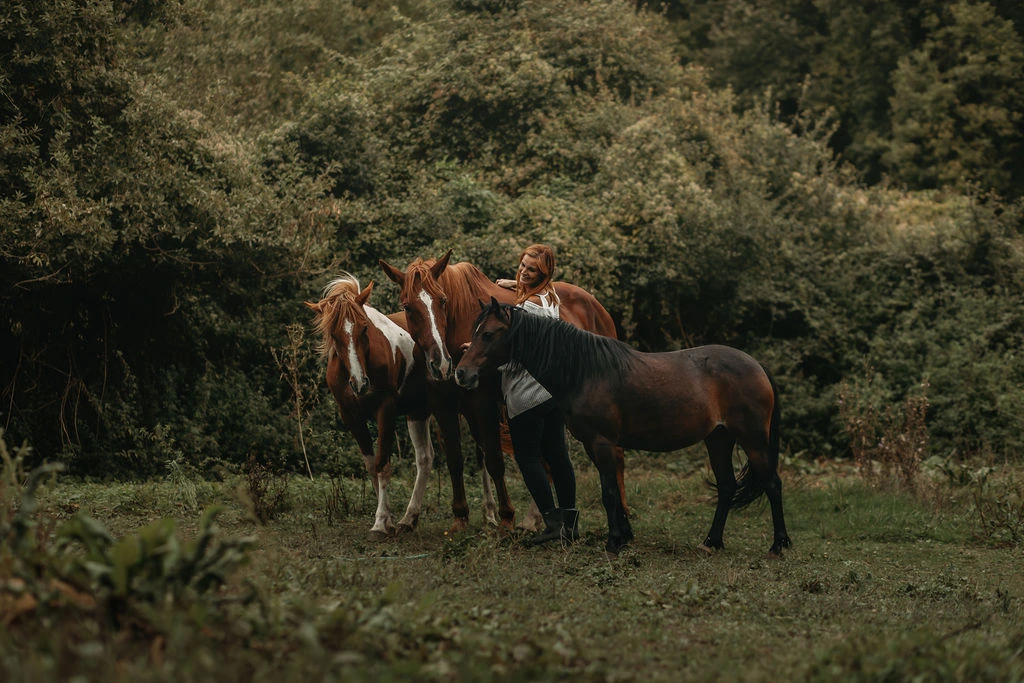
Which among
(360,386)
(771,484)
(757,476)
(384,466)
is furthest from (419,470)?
(771,484)

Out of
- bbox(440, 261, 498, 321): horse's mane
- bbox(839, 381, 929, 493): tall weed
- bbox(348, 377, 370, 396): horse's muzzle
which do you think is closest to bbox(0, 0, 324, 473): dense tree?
bbox(348, 377, 370, 396): horse's muzzle

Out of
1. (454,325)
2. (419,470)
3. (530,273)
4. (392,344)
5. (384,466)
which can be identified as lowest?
(419,470)

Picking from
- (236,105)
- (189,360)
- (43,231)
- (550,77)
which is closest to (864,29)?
(550,77)

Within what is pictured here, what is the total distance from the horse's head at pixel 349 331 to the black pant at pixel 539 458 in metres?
1.27

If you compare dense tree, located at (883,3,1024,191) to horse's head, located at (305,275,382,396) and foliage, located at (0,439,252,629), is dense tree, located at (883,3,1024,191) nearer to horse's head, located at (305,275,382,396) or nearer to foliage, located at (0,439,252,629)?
horse's head, located at (305,275,382,396)

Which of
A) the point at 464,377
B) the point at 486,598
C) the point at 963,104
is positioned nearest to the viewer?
the point at 486,598

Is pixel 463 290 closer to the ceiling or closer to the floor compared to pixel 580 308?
closer to the ceiling

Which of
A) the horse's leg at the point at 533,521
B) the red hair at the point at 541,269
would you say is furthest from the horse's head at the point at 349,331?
the horse's leg at the point at 533,521

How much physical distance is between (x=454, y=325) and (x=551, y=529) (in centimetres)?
172

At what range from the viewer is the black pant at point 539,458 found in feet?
25.0

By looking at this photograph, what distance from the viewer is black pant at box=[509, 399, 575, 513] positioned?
25.0 ft

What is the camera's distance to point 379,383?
26.7 feet

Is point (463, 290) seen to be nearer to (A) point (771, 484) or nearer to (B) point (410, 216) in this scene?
(A) point (771, 484)

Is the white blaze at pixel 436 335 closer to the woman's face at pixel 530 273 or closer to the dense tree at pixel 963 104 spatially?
the woman's face at pixel 530 273
